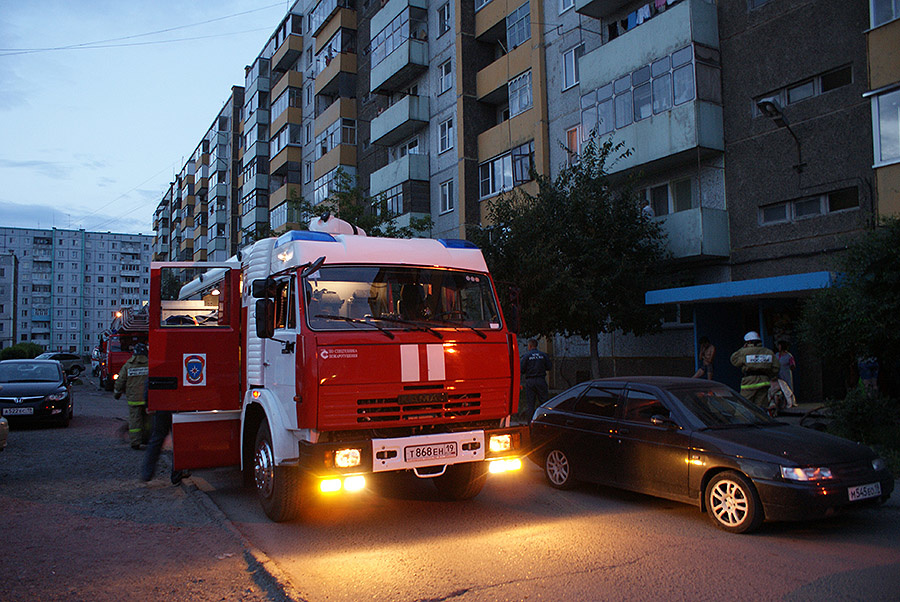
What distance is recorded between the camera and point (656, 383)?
748cm

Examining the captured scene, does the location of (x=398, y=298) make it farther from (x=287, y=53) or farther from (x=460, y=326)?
(x=287, y=53)

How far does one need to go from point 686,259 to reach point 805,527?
13.3 m

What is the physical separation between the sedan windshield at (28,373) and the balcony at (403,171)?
17.7 metres

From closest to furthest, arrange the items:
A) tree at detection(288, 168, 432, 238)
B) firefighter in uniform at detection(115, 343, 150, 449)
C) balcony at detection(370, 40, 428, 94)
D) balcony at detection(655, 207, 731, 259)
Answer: firefighter in uniform at detection(115, 343, 150, 449), balcony at detection(655, 207, 731, 259), tree at detection(288, 168, 432, 238), balcony at detection(370, 40, 428, 94)

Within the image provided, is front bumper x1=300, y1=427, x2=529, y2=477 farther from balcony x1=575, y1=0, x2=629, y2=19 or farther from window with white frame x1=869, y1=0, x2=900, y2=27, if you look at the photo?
balcony x1=575, y1=0, x2=629, y2=19

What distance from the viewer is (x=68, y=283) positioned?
131 metres

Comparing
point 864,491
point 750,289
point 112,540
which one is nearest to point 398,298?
point 112,540

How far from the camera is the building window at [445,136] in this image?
29875 millimetres

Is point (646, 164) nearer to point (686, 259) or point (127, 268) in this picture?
point (686, 259)

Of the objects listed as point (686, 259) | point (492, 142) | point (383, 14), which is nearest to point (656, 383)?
point (686, 259)

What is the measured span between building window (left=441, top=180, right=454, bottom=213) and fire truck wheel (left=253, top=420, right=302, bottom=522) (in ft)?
77.1

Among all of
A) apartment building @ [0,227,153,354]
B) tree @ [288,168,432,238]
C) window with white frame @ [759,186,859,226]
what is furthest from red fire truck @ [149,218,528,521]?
apartment building @ [0,227,153,354]

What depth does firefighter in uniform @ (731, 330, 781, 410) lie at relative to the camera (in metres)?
9.96

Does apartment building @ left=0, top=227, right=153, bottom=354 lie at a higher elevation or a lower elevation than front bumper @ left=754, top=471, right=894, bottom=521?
higher
